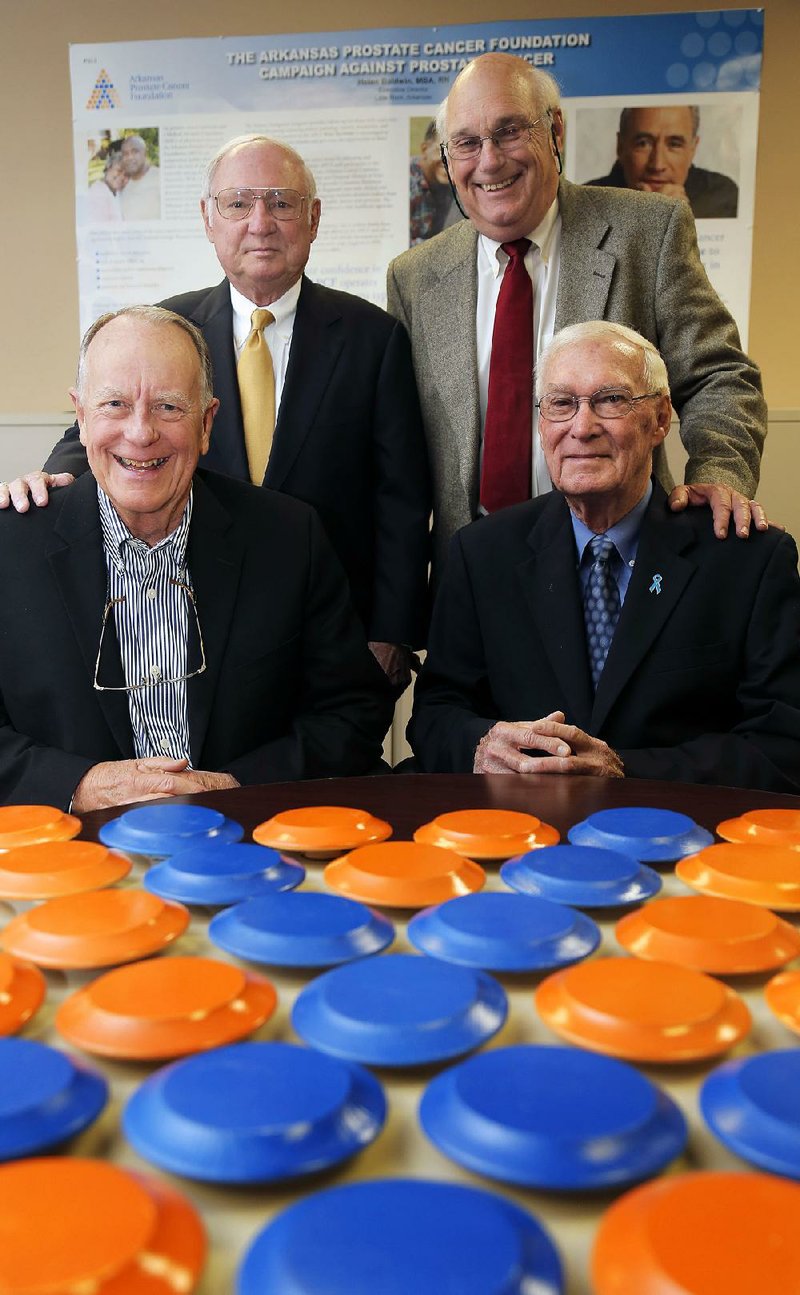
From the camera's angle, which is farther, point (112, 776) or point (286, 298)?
point (286, 298)

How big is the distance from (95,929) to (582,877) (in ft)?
1.53

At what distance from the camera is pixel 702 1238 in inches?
20.9

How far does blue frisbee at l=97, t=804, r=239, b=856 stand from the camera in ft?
3.98

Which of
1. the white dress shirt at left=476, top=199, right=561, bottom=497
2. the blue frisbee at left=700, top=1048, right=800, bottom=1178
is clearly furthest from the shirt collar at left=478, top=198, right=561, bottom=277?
the blue frisbee at left=700, top=1048, right=800, bottom=1178

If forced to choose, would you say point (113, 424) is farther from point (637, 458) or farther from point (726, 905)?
point (726, 905)

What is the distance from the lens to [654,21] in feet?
15.1

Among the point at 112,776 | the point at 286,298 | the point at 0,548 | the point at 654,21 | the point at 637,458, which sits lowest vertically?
the point at 112,776

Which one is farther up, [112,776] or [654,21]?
[654,21]

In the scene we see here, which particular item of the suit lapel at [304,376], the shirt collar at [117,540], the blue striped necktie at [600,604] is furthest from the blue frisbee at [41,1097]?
the suit lapel at [304,376]

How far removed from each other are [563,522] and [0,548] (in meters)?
1.13

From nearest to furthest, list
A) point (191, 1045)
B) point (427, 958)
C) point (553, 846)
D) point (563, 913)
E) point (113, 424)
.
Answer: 1. point (191, 1045)
2. point (427, 958)
3. point (563, 913)
4. point (553, 846)
5. point (113, 424)

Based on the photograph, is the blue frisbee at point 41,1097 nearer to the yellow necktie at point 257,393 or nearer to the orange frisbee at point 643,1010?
the orange frisbee at point 643,1010

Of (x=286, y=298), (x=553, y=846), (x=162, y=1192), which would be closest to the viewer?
(x=162, y=1192)

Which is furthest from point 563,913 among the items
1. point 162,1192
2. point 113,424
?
point 113,424
